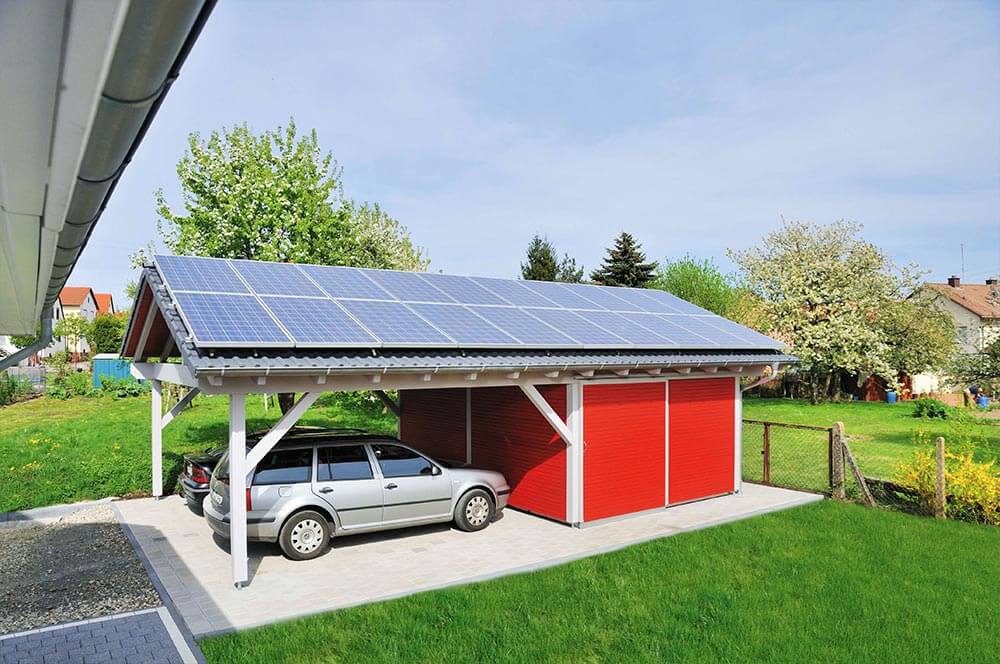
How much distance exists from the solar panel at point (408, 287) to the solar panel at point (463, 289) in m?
0.22

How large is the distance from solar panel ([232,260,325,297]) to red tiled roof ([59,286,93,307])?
72855 mm

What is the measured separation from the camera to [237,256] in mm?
19906

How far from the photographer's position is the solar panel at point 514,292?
13.5m

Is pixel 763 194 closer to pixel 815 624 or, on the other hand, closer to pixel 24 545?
pixel 815 624

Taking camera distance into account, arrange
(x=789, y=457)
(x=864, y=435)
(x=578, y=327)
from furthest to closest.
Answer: (x=864, y=435) → (x=789, y=457) → (x=578, y=327)

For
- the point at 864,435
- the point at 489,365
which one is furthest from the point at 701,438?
the point at 864,435

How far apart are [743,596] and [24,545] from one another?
10.2 meters

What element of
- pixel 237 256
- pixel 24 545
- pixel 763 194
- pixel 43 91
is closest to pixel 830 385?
pixel 763 194

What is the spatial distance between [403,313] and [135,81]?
30.3 ft

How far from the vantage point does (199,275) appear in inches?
406

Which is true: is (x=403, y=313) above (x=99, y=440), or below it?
above

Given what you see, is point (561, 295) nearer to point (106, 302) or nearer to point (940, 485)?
point (940, 485)

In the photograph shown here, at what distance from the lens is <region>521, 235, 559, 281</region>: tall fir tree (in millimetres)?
46344

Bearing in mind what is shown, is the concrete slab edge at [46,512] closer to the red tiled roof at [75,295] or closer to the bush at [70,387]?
the bush at [70,387]
